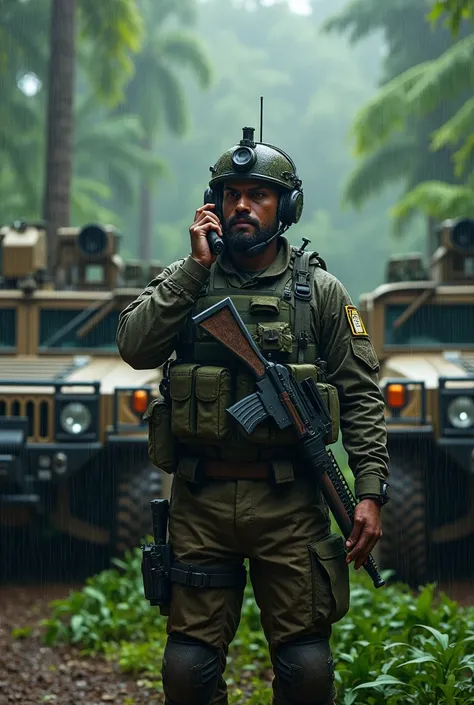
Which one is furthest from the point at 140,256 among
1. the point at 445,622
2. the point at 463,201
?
the point at 445,622

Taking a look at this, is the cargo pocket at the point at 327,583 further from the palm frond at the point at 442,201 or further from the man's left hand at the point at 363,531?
the palm frond at the point at 442,201

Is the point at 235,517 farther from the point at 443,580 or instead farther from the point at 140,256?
the point at 140,256

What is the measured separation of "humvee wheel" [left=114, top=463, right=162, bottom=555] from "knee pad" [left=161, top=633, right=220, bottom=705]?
3.30 m

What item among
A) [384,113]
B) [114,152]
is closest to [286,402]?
[384,113]

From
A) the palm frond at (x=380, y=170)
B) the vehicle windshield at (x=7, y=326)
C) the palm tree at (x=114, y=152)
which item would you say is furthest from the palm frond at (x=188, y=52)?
the vehicle windshield at (x=7, y=326)

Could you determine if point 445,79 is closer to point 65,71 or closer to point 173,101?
point 65,71

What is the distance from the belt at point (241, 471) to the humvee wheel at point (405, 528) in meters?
3.25

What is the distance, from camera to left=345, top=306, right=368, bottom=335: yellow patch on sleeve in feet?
12.0

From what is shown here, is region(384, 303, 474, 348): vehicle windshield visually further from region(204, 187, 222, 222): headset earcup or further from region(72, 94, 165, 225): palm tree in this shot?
region(72, 94, 165, 225): palm tree

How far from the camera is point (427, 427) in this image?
6.75 meters

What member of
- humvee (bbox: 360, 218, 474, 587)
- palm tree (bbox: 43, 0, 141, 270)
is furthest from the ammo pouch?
palm tree (bbox: 43, 0, 141, 270)

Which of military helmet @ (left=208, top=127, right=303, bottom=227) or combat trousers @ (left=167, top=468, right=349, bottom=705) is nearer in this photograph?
combat trousers @ (left=167, top=468, right=349, bottom=705)

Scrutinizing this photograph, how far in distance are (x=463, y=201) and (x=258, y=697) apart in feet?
32.2

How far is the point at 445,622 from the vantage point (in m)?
5.22
